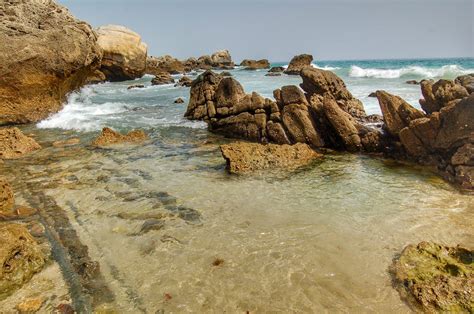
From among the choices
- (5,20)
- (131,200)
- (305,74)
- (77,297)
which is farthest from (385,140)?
(5,20)

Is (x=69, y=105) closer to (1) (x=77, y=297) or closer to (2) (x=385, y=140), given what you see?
(2) (x=385, y=140)

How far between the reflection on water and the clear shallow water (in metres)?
0.02

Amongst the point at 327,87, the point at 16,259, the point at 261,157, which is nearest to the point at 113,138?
the point at 261,157

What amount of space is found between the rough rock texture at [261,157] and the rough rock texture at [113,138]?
13.8ft

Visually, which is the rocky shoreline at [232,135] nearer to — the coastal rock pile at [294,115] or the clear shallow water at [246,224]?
the coastal rock pile at [294,115]

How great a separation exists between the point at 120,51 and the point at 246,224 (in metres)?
31.3

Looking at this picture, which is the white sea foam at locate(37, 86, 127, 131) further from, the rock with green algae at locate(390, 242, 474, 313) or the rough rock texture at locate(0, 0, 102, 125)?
the rock with green algae at locate(390, 242, 474, 313)

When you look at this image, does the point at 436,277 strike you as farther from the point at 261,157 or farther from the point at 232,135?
the point at 232,135

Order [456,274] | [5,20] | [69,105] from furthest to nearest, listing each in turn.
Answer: [69,105]
[5,20]
[456,274]

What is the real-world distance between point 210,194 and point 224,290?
9.93 ft

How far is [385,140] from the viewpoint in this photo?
984 cm

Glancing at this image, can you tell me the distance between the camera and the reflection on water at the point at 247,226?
3.96 metres

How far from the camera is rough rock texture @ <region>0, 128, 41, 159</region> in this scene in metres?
9.51

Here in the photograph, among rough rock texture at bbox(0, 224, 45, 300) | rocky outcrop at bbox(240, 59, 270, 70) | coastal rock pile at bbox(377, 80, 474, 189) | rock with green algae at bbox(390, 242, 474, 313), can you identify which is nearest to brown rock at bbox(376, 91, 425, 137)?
coastal rock pile at bbox(377, 80, 474, 189)
